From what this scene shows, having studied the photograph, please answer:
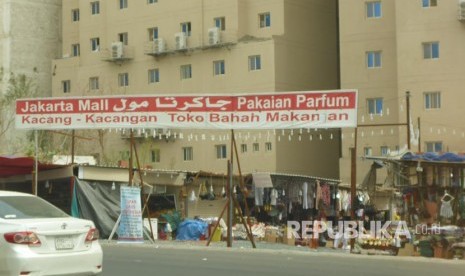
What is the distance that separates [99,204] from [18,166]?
10.2 ft

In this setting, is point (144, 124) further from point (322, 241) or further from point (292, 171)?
point (292, 171)

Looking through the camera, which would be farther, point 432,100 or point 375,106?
point 375,106

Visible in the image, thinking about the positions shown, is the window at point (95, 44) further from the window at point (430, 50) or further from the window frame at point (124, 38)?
the window at point (430, 50)

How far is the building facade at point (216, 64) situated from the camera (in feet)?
190

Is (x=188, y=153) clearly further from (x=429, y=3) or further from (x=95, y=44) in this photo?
(x=429, y=3)

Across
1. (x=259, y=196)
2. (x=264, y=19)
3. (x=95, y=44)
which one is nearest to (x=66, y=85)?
(x=95, y=44)

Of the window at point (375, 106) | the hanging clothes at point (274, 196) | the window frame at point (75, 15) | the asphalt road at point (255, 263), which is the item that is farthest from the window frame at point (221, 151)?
the asphalt road at point (255, 263)

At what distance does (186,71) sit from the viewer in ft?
206

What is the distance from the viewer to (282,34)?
5803cm

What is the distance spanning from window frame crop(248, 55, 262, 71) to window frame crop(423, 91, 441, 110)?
12.0 metres

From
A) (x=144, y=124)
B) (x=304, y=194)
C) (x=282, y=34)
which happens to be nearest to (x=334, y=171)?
(x=282, y=34)

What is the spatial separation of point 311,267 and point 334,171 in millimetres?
44485

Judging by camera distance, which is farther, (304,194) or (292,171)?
(292,171)

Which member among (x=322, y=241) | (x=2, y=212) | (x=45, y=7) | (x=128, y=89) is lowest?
(x=322, y=241)
